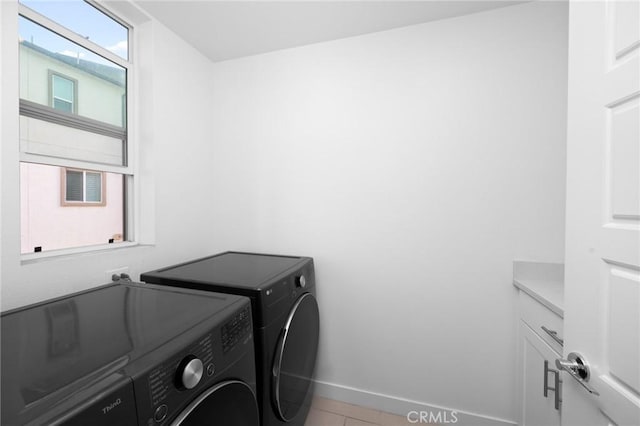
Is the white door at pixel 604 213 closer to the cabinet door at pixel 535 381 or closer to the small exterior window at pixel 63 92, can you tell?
the cabinet door at pixel 535 381

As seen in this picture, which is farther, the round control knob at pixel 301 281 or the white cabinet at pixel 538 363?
the round control knob at pixel 301 281

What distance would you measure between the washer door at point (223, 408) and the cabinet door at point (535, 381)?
1195 mm

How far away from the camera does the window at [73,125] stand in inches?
48.1

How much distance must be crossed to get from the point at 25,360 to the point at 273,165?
5.13 ft

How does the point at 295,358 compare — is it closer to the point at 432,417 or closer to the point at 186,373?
the point at 186,373

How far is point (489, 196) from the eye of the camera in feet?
5.06

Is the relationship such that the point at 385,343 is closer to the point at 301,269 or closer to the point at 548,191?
the point at 301,269

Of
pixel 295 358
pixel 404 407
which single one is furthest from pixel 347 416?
pixel 295 358

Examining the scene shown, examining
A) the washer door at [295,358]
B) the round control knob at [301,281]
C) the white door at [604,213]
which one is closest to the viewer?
the white door at [604,213]

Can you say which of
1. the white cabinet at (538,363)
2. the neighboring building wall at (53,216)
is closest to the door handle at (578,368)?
the white cabinet at (538,363)

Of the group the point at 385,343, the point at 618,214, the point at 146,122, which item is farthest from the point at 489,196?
the point at 146,122

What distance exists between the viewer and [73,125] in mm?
1386

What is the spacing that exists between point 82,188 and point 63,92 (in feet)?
1.64

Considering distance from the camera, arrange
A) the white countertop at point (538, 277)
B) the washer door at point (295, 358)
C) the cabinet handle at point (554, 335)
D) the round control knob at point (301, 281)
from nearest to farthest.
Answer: the cabinet handle at point (554, 335), the washer door at point (295, 358), the white countertop at point (538, 277), the round control knob at point (301, 281)
